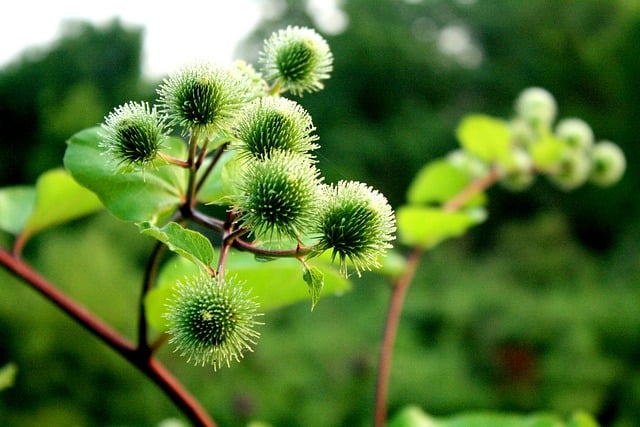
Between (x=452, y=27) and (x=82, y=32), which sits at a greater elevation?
(x=452, y=27)

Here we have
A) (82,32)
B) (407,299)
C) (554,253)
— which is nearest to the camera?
(407,299)

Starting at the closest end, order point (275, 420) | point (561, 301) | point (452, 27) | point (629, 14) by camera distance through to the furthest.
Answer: point (275, 420) → point (561, 301) → point (629, 14) → point (452, 27)

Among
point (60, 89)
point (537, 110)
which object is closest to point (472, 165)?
point (537, 110)

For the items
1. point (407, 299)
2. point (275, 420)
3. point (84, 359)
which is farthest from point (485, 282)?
point (84, 359)

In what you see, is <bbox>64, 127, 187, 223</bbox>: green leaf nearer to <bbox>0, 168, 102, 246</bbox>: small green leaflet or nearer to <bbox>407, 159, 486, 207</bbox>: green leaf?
<bbox>0, 168, 102, 246</bbox>: small green leaflet

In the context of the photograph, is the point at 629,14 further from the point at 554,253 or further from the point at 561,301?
the point at 561,301

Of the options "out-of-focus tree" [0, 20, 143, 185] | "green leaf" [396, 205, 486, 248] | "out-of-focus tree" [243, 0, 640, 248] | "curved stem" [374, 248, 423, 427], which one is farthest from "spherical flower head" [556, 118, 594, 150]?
"out-of-focus tree" [243, 0, 640, 248]

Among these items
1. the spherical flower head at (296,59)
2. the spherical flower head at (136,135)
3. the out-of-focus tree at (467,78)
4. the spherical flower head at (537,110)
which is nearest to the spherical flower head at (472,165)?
the spherical flower head at (537,110)
